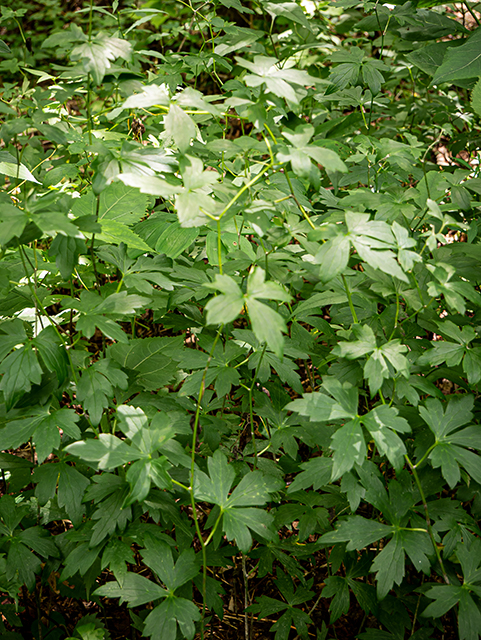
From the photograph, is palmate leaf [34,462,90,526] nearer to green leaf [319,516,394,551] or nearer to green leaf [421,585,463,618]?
green leaf [319,516,394,551]

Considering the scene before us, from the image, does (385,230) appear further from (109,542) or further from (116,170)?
(109,542)

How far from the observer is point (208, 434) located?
4.57 ft

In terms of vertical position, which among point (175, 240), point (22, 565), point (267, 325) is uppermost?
point (267, 325)

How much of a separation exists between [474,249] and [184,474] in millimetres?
1057

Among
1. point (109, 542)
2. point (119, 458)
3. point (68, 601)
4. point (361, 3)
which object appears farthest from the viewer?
point (361, 3)

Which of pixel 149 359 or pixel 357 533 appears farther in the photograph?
pixel 149 359

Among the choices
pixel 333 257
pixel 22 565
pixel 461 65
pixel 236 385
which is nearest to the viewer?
pixel 333 257

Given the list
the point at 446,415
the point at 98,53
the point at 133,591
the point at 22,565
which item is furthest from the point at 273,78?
the point at 22,565

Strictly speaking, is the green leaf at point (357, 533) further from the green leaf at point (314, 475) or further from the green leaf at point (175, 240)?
the green leaf at point (175, 240)

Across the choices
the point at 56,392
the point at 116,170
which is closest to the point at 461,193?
the point at 116,170

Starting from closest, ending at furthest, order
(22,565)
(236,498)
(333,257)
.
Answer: (333,257), (236,498), (22,565)

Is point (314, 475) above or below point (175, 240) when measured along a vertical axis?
below

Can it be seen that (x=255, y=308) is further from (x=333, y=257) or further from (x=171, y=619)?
(x=171, y=619)

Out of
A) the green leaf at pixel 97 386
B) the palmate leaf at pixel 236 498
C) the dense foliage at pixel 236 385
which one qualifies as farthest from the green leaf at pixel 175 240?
the palmate leaf at pixel 236 498
